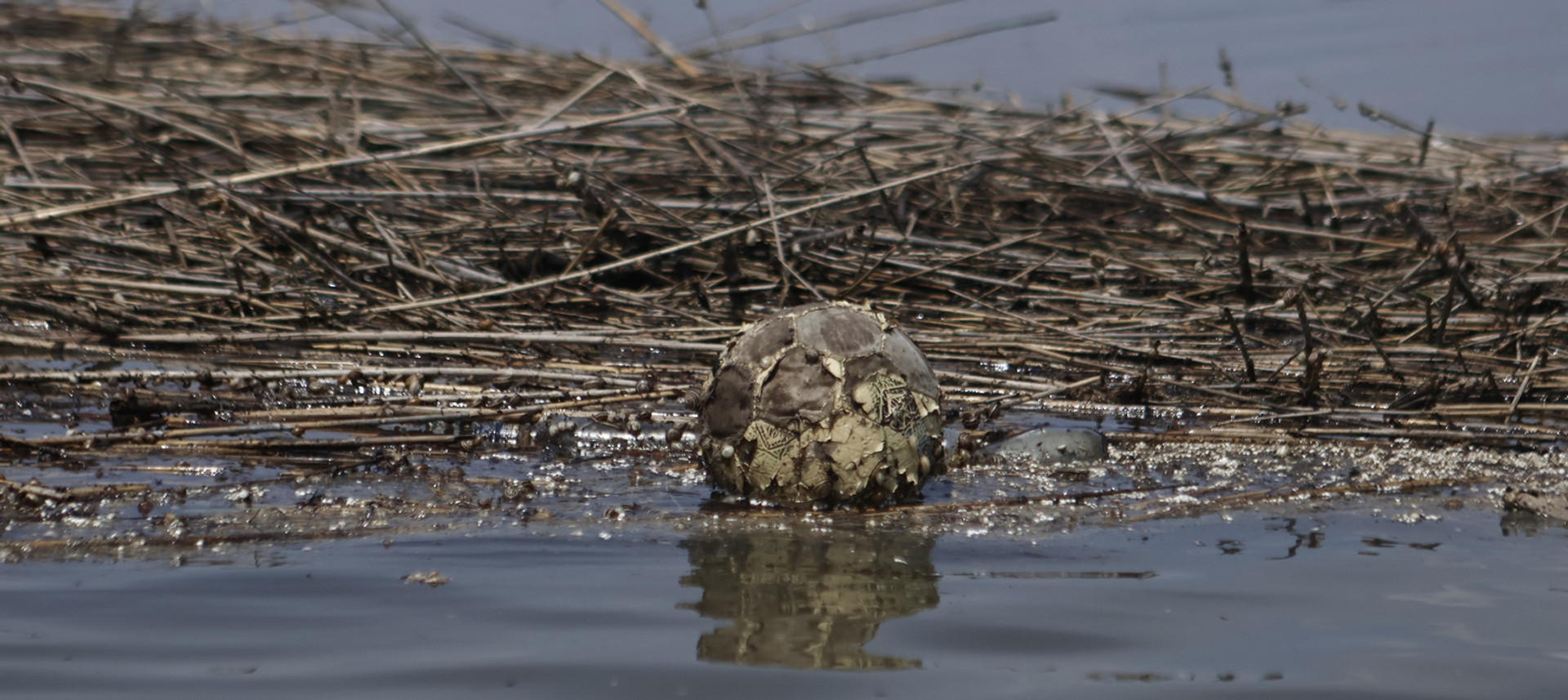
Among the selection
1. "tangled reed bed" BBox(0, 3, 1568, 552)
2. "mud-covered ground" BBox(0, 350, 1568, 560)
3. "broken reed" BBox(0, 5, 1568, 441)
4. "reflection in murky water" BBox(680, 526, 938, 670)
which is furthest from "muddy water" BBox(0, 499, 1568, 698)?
"broken reed" BBox(0, 5, 1568, 441)

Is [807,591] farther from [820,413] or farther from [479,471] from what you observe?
[479,471]

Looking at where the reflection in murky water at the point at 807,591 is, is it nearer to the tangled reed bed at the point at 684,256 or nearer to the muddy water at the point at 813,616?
the muddy water at the point at 813,616

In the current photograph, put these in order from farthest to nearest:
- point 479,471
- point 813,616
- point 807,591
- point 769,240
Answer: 1. point 769,240
2. point 479,471
3. point 807,591
4. point 813,616

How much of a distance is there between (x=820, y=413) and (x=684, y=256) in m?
3.30

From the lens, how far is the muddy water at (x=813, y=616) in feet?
5.91

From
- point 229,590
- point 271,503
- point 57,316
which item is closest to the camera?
point 229,590

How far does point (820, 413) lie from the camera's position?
2824 millimetres

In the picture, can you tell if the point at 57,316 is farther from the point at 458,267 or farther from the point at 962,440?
the point at 962,440

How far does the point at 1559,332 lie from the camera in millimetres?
5238

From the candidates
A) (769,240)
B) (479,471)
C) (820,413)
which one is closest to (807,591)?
(820,413)

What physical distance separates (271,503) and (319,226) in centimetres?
326

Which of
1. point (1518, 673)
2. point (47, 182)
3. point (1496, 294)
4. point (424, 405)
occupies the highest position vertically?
point (47, 182)

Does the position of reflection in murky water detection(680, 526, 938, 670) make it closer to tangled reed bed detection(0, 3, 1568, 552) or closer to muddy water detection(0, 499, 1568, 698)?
muddy water detection(0, 499, 1568, 698)

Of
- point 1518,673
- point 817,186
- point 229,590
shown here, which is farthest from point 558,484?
point 817,186
